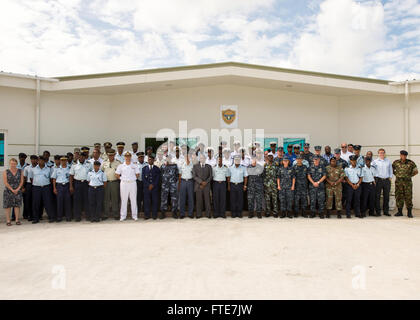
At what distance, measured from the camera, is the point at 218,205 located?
8.09m

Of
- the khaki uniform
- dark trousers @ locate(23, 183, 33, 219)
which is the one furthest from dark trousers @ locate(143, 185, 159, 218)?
dark trousers @ locate(23, 183, 33, 219)

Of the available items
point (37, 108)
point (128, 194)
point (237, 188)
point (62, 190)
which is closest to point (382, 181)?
point (237, 188)

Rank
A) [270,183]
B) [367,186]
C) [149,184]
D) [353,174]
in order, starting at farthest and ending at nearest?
[367,186] → [353,174] → [270,183] → [149,184]

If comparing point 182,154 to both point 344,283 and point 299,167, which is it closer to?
point 299,167

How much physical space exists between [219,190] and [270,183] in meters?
1.29

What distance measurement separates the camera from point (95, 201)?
7660mm

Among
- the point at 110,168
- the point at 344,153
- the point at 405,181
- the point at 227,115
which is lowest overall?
the point at 405,181

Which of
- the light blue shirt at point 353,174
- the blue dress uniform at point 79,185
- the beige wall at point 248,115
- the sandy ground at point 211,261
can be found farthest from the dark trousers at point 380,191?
the blue dress uniform at point 79,185

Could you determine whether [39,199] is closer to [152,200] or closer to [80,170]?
[80,170]

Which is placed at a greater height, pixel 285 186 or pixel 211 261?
pixel 285 186

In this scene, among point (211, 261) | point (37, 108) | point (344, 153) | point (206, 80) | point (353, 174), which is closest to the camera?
point (211, 261)

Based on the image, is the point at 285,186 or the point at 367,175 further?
the point at 367,175

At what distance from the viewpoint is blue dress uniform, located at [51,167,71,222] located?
7.68 metres

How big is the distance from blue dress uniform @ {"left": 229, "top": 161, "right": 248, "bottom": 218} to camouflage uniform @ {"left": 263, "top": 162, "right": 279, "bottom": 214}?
526mm
